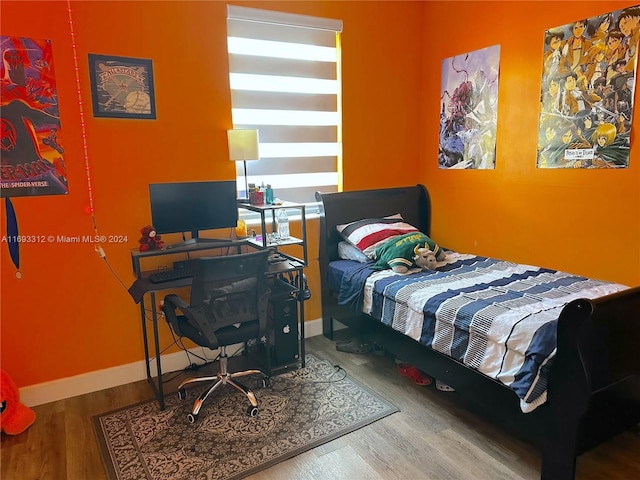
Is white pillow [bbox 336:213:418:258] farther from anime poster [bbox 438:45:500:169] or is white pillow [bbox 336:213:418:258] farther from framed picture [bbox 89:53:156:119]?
framed picture [bbox 89:53:156:119]

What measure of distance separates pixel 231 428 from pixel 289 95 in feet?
7.60

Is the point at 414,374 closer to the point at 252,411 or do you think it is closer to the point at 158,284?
the point at 252,411

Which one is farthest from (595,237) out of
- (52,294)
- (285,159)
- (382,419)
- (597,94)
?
(52,294)

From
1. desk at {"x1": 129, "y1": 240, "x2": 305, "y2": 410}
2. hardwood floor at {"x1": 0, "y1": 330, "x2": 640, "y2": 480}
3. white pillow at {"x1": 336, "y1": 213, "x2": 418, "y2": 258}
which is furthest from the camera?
white pillow at {"x1": 336, "y1": 213, "x2": 418, "y2": 258}

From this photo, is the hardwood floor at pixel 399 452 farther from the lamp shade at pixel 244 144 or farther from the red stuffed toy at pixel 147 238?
the lamp shade at pixel 244 144

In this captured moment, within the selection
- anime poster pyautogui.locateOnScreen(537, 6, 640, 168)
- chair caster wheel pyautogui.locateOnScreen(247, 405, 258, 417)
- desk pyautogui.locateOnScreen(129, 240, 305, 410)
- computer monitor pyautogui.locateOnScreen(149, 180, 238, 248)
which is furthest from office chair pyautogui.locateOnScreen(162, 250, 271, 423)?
anime poster pyautogui.locateOnScreen(537, 6, 640, 168)

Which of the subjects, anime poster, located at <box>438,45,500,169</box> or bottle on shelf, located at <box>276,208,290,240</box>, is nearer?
bottle on shelf, located at <box>276,208,290,240</box>

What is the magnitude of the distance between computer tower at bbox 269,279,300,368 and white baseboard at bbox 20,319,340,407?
1.82 ft

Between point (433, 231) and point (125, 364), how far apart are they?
270cm

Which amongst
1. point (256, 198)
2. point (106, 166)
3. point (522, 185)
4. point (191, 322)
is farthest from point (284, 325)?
point (522, 185)

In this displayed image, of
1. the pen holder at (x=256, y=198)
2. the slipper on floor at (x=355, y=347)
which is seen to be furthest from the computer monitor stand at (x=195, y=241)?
the slipper on floor at (x=355, y=347)

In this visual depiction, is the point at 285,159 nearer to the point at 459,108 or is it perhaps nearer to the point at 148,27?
the point at 148,27

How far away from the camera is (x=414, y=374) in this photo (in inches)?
114

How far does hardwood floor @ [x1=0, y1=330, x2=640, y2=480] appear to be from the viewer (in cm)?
205
